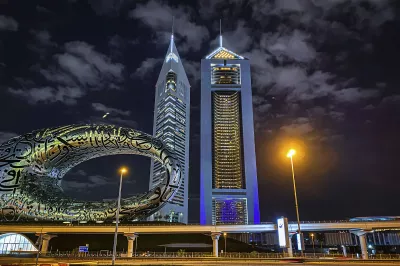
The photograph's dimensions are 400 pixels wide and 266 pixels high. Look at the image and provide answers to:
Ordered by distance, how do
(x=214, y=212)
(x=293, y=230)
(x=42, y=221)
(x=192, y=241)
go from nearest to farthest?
(x=42, y=221)
(x=293, y=230)
(x=192, y=241)
(x=214, y=212)

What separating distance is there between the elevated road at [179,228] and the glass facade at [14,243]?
2.25 meters

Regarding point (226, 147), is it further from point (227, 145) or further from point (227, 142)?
point (227, 142)

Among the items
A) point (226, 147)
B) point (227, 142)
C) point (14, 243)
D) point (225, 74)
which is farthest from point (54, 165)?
point (225, 74)

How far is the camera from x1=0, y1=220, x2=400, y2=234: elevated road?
4578 cm

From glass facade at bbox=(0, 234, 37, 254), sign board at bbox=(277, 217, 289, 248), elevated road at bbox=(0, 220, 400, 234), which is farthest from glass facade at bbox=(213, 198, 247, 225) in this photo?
sign board at bbox=(277, 217, 289, 248)

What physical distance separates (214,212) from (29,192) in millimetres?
131172

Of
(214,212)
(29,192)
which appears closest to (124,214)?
(29,192)

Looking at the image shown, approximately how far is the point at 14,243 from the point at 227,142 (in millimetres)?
145941

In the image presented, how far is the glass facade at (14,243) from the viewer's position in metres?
40.6

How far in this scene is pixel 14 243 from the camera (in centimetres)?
4138

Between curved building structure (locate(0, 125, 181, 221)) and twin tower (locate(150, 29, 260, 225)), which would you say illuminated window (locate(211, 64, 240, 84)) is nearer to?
twin tower (locate(150, 29, 260, 225))

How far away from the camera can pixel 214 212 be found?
6398 inches

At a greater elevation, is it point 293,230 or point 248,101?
point 248,101

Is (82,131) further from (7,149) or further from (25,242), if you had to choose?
(25,242)
